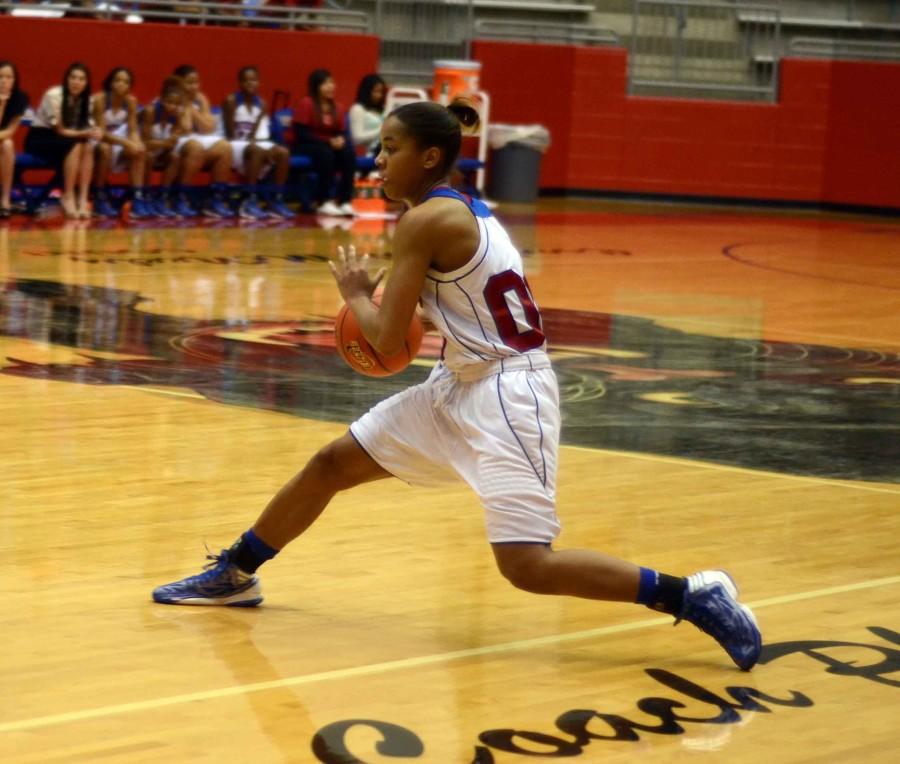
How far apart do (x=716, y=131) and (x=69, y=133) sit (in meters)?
9.92

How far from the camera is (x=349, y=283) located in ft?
14.5

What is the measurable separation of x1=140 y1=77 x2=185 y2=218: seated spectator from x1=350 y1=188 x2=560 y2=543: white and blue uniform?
12.4 m

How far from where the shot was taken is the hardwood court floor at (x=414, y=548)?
3.91 metres

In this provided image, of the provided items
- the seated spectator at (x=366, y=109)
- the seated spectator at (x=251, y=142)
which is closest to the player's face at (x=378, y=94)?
the seated spectator at (x=366, y=109)

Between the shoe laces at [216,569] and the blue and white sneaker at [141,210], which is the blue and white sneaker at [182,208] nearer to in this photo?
the blue and white sneaker at [141,210]

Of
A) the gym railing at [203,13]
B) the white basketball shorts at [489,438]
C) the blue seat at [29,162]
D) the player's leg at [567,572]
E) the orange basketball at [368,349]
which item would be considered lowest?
the player's leg at [567,572]

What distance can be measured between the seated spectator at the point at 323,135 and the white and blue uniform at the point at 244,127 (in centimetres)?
53

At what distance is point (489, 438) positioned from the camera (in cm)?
Result: 435

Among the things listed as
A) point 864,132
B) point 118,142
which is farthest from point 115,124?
point 864,132

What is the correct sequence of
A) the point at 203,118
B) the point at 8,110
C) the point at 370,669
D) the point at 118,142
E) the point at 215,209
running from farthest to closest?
the point at 215,209, the point at 203,118, the point at 118,142, the point at 8,110, the point at 370,669

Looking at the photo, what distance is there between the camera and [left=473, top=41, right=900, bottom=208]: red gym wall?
74.1 feet

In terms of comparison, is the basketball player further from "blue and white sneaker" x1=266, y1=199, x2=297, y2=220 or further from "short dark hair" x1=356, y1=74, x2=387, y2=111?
"short dark hair" x1=356, y1=74, x2=387, y2=111

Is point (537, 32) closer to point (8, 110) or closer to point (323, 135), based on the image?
point (323, 135)

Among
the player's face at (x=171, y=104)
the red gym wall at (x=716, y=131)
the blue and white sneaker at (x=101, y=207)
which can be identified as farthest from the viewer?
the red gym wall at (x=716, y=131)
